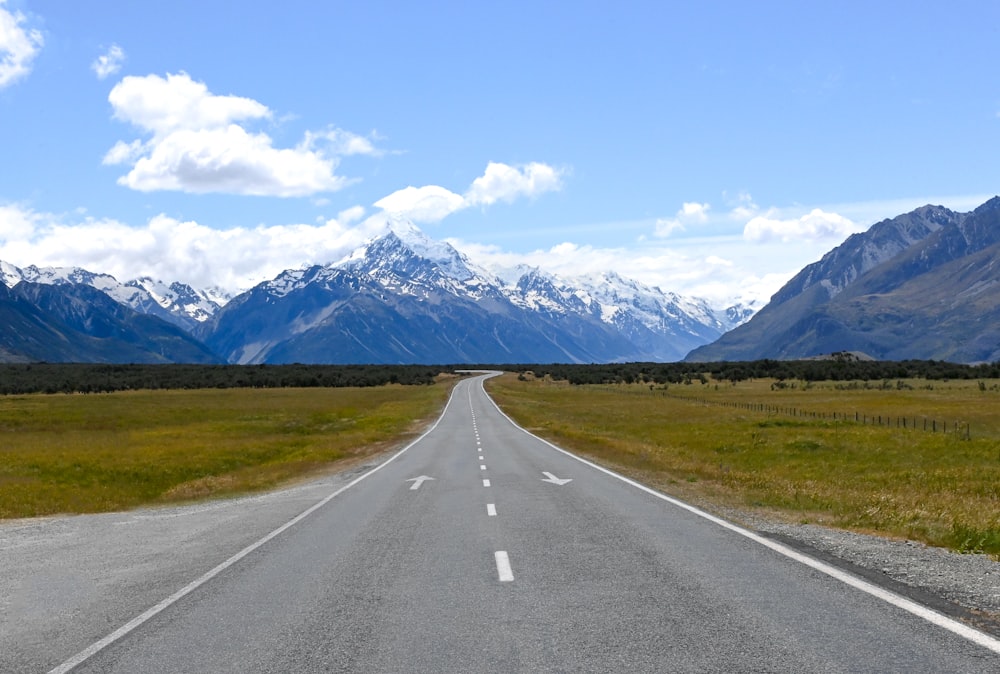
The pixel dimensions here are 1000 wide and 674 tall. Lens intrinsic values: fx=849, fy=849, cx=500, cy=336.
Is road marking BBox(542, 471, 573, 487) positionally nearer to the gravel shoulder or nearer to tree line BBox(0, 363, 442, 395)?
the gravel shoulder

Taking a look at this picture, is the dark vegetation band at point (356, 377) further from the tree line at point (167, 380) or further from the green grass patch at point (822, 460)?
the green grass patch at point (822, 460)

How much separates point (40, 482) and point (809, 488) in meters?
27.7

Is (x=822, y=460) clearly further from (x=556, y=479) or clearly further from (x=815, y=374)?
(x=815, y=374)

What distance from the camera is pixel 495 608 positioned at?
941 cm

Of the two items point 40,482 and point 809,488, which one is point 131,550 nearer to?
point 809,488

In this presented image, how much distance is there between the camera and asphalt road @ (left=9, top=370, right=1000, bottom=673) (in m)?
7.58

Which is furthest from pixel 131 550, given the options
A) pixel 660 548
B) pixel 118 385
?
pixel 118 385

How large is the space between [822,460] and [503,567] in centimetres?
2630

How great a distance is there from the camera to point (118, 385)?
Result: 141000mm

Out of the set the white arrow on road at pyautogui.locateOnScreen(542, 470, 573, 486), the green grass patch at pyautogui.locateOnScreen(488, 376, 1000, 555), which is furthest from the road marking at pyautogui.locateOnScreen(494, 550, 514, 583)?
the white arrow on road at pyautogui.locateOnScreen(542, 470, 573, 486)

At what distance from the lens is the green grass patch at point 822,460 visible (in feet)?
57.8

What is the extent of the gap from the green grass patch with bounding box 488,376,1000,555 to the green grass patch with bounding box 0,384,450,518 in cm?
1188

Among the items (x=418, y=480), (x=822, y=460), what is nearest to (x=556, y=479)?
(x=418, y=480)

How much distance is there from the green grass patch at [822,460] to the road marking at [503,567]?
7225 millimetres
